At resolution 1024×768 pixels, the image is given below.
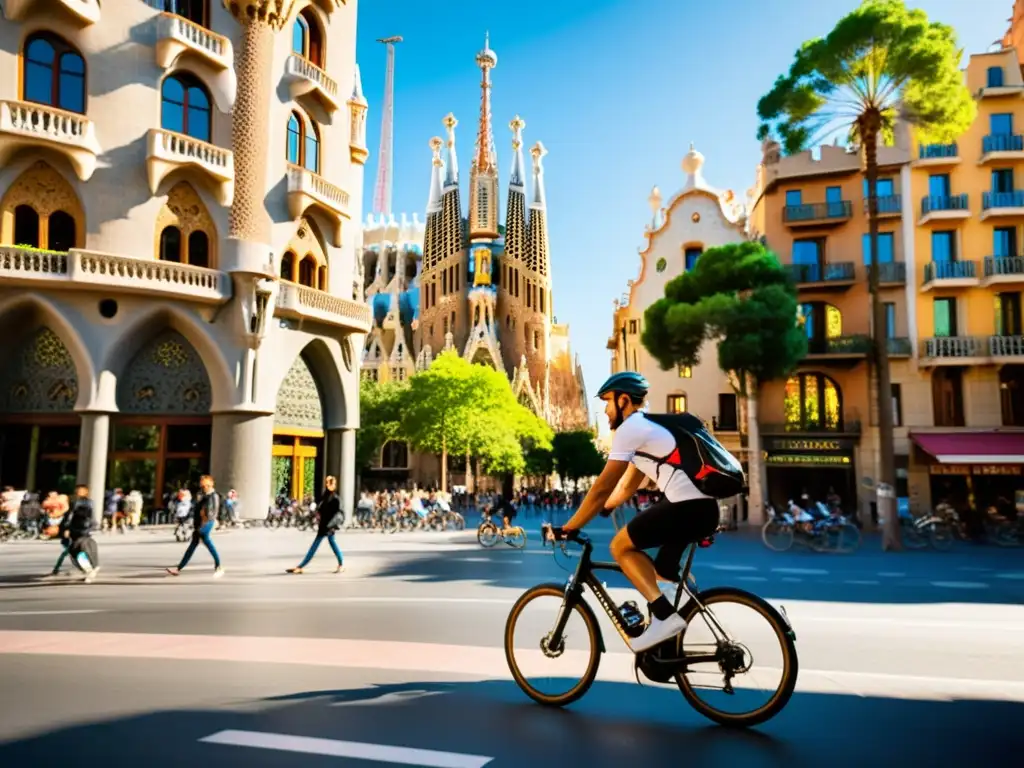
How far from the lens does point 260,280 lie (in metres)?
23.7

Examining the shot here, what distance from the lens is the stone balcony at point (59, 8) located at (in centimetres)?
2072

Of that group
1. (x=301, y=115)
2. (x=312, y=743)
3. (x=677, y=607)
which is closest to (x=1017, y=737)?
(x=677, y=607)

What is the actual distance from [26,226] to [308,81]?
32.1ft

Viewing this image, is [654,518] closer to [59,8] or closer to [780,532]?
[780,532]

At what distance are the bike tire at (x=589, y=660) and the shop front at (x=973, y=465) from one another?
2340 centimetres

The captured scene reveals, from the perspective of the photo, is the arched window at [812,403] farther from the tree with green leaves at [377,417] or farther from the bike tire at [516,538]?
the tree with green leaves at [377,417]

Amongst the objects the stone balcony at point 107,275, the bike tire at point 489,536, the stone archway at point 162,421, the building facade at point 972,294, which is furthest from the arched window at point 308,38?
the building facade at point 972,294

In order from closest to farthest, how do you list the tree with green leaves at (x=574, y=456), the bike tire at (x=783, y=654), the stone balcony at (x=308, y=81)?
the bike tire at (x=783, y=654) < the stone balcony at (x=308, y=81) < the tree with green leaves at (x=574, y=456)

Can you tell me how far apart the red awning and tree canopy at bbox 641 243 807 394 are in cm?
534

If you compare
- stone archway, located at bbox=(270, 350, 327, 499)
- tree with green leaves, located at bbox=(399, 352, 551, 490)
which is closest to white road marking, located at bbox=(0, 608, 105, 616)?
stone archway, located at bbox=(270, 350, 327, 499)

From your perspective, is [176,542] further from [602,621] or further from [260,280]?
[602,621]

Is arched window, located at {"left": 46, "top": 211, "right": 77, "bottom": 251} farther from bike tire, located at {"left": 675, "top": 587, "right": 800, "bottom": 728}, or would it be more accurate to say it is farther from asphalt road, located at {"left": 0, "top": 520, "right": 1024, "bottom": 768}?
bike tire, located at {"left": 675, "top": 587, "right": 800, "bottom": 728}

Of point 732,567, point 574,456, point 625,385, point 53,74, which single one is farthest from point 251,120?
point 574,456

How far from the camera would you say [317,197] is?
2555 cm
